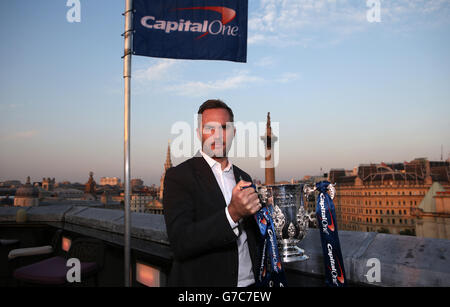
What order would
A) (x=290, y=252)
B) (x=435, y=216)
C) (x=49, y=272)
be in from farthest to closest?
(x=435, y=216), (x=49, y=272), (x=290, y=252)

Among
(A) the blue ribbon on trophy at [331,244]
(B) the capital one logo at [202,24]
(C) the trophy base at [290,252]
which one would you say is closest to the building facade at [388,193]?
(B) the capital one logo at [202,24]

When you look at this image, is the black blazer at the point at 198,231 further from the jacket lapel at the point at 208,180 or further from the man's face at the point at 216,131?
the man's face at the point at 216,131

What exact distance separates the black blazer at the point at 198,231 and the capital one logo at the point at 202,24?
2.54 m

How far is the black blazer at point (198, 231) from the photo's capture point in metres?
1.36

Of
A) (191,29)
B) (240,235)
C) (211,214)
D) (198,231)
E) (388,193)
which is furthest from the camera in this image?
(388,193)

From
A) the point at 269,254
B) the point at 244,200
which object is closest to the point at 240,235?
the point at 269,254

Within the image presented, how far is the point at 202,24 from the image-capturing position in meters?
3.77

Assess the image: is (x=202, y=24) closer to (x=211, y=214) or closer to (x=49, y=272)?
(x=211, y=214)

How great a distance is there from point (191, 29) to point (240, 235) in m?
2.97

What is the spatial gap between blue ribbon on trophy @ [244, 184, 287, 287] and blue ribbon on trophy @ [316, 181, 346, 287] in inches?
11.0

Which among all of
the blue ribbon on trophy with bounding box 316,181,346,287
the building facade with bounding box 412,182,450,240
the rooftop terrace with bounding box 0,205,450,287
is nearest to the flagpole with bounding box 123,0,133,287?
the rooftop terrace with bounding box 0,205,450,287

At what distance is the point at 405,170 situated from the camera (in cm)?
9669
